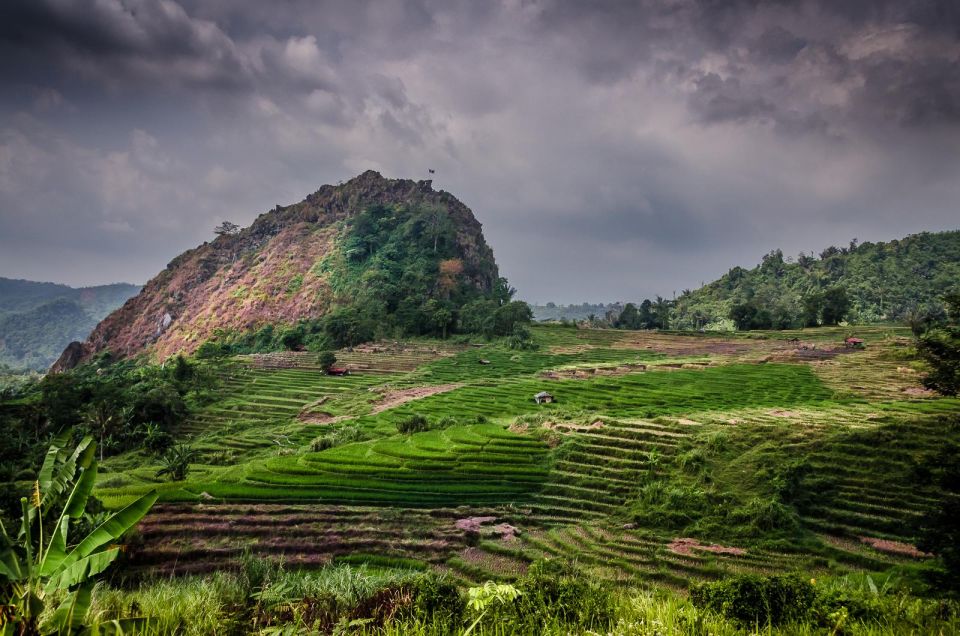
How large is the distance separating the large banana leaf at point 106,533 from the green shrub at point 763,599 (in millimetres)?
6595

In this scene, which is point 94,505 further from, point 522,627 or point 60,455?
point 522,627

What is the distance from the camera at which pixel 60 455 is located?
5.19 m

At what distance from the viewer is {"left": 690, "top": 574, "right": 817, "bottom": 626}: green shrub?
17.3 feet

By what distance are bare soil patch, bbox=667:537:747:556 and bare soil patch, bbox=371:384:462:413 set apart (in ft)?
76.8

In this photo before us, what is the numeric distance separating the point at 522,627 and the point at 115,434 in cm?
3914

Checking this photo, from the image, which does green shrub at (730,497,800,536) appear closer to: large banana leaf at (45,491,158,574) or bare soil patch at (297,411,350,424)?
large banana leaf at (45,491,158,574)

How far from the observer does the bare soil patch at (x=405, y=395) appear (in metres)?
34.6

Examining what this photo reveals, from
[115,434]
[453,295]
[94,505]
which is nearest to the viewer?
[94,505]

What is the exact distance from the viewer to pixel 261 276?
87.9 m

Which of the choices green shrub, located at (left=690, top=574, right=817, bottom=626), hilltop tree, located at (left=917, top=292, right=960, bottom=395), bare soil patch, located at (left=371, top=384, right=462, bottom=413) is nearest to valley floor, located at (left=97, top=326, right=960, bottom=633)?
bare soil patch, located at (left=371, top=384, right=462, bottom=413)

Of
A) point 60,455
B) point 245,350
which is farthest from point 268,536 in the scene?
point 245,350

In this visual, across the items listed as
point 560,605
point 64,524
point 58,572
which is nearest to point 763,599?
point 560,605

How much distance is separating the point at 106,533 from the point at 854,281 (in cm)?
11353

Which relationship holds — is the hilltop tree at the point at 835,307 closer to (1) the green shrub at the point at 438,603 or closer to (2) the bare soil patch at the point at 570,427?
Answer: (2) the bare soil patch at the point at 570,427
